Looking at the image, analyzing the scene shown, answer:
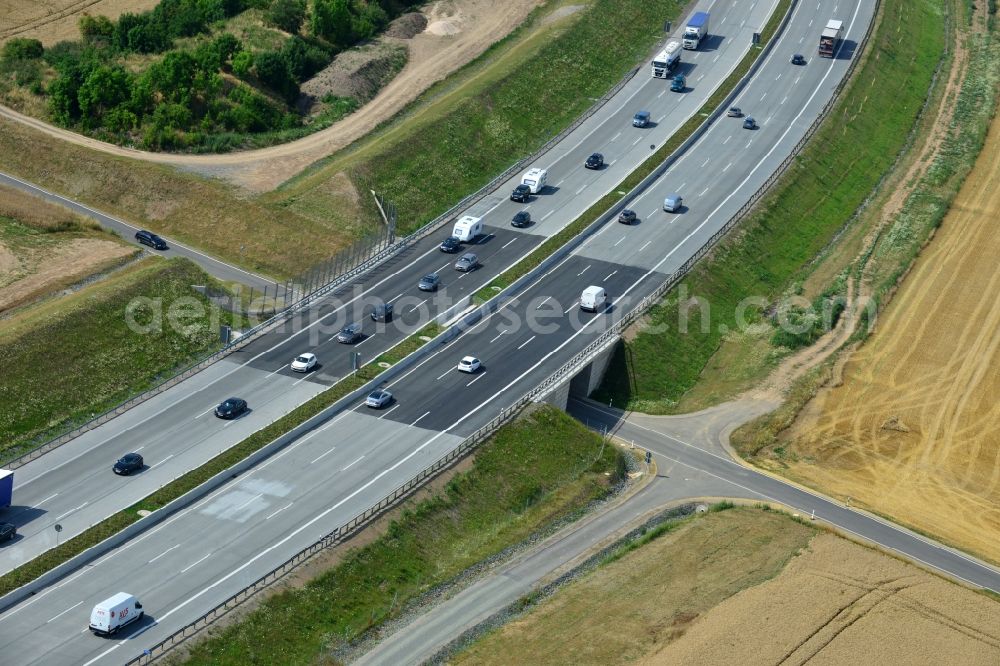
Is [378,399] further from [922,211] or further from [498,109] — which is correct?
[922,211]

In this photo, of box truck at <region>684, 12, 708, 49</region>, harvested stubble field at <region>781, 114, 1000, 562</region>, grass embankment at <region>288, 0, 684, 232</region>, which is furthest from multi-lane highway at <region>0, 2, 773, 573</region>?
harvested stubble field at <region>781, 114, 1000, 562</region>

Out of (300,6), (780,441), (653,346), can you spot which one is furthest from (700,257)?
(300,6)

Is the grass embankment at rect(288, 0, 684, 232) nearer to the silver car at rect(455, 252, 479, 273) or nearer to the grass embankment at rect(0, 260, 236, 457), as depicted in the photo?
the silver car at rect(455, 252, 479, 273)

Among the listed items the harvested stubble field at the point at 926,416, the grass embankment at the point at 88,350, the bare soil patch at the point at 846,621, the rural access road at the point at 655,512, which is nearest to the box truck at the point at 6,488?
the grass embankment at the point at 88,350

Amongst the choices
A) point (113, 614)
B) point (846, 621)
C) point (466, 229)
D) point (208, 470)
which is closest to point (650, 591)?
point (846, 621)

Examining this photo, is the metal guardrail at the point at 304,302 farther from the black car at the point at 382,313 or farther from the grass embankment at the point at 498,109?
the black car at the point at 382,313
